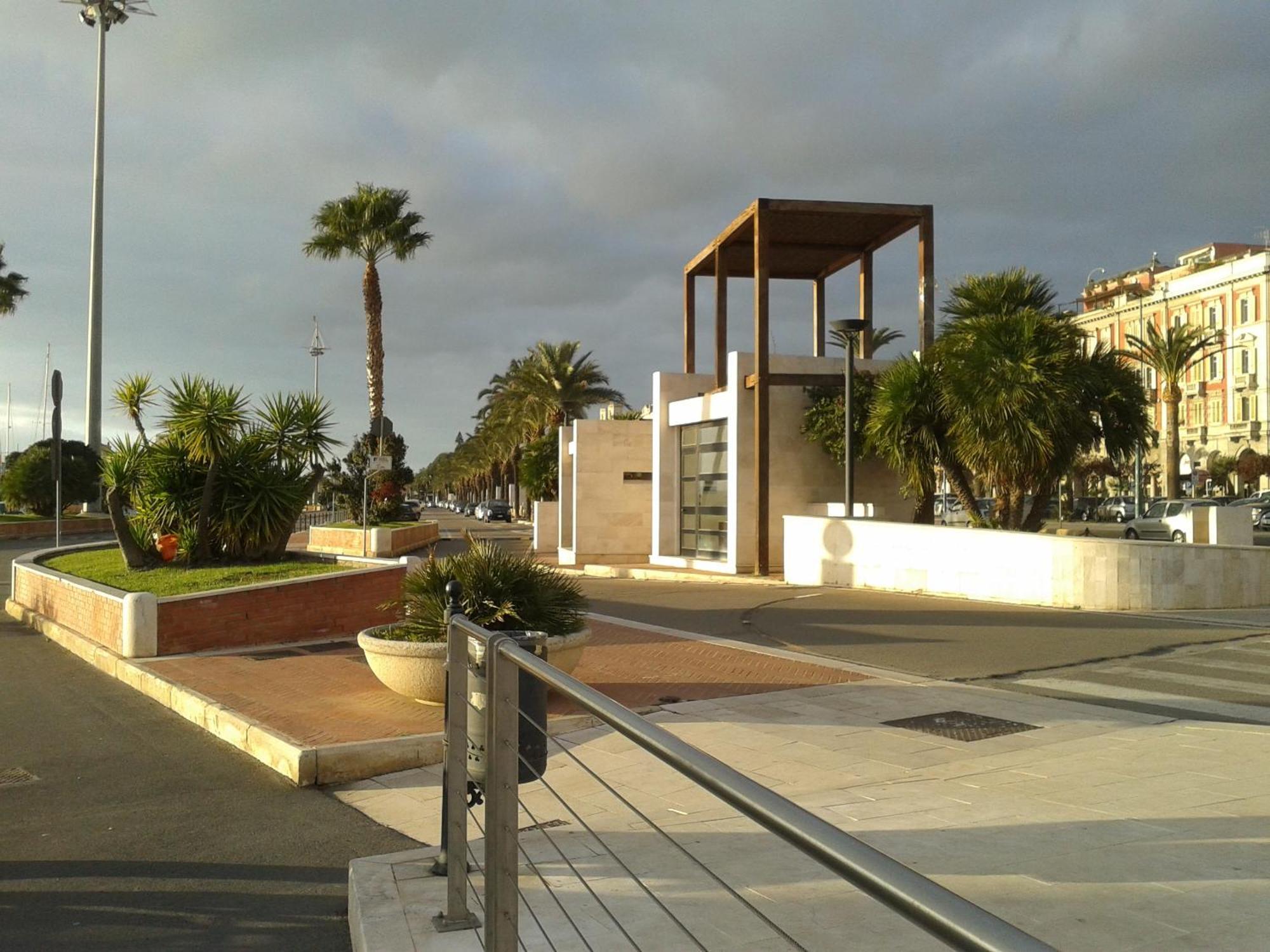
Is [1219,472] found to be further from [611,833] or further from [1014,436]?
[611,833]

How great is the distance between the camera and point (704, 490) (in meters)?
29.6

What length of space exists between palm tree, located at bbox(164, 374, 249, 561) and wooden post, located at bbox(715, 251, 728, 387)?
1508cm

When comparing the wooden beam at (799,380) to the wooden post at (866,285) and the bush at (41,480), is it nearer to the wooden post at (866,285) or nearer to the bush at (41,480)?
→ the wooden post at (866,285)

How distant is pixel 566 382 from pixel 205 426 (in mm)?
44423

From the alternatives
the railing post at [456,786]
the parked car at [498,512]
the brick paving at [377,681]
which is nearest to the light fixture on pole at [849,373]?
the brick paving at [377,681]

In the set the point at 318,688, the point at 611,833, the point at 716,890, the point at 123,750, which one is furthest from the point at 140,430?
the point at 716,890

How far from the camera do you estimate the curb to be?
7645mm

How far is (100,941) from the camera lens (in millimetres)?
4883

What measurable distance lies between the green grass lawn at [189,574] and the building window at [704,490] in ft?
42.7

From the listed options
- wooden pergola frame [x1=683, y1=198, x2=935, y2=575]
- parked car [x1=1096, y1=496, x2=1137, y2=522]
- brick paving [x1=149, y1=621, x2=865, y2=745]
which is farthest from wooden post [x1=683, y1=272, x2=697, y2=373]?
parked car [x1=1096, y1=496, x2=1137, y2=522]

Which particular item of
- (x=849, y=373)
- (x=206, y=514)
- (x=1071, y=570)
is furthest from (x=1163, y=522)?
(x=206, y=514)

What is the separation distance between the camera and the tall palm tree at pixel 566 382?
61.0m

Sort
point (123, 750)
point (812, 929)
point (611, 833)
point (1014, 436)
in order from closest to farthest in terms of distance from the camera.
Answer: point (812, 929) → point (611, 833) → point (123, 750) → point (1014, 436)

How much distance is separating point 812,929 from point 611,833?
1908 mm
